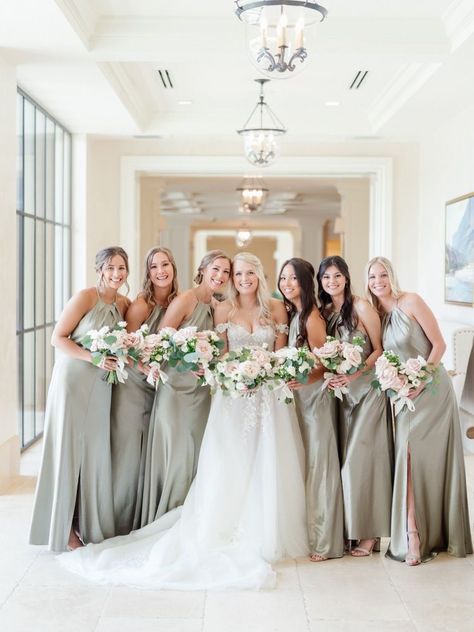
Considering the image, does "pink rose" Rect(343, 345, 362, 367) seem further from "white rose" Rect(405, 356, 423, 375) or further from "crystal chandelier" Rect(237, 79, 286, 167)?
"crystal chandelier" Rect(237, 79, 286, 167)

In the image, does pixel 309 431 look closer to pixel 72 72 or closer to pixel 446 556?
pixel 446 556

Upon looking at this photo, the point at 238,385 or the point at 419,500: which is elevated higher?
the point at 238,385

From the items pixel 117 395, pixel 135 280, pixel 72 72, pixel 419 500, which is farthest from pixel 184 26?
pixel 135 280

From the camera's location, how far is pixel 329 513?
178 inches

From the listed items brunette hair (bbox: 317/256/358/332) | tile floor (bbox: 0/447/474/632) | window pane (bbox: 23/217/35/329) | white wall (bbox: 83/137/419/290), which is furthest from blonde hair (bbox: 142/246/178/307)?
white wall (bbox: 83/137/419/290)

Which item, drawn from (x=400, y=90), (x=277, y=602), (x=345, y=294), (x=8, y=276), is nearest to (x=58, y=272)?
(x=8, y=276)

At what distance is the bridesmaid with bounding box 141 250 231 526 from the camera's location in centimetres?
470

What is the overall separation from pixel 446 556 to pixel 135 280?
6.67m

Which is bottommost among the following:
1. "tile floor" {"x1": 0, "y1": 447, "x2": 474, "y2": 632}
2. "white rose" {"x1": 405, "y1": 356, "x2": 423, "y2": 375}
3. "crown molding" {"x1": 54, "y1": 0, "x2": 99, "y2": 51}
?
"tile floor" {"x1": 0, "y1": 447, "x2": 474, "y2": 632}

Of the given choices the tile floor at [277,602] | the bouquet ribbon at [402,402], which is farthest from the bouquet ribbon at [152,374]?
the bouquet ribbon at [402,402]

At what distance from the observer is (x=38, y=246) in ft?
26.8

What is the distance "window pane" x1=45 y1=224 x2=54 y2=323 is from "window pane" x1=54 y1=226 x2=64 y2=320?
0.25m

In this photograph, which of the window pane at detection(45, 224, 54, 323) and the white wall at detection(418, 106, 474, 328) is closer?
the white wall at detection(418, 106, 474, 328)

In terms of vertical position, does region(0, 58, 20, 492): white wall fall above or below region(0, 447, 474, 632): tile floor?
above
